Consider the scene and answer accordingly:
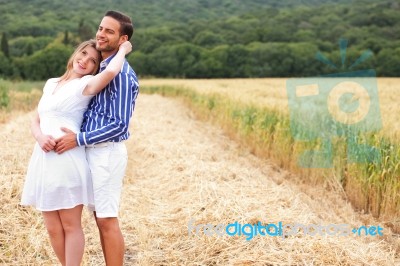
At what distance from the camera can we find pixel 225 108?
12711 millimetres

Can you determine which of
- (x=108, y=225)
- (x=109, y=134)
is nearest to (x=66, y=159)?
(x=109, y=134)

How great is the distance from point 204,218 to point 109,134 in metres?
1.82

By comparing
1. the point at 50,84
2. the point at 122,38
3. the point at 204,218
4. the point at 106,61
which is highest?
the point at 122,38

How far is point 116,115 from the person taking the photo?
8.87 ft

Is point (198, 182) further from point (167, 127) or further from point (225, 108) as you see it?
point (225, 108)

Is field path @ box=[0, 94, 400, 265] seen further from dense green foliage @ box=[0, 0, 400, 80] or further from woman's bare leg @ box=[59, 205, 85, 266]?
dense green foliage @ box=[0, 0, 400, 80]

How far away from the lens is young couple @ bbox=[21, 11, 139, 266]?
2.72 metres

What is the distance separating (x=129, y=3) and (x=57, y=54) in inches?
1634

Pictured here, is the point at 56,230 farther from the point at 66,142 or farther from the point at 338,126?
the point at 338,126

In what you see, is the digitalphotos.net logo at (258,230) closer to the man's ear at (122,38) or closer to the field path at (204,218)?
the field path at (204,218)

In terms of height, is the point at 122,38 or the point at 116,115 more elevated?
the point at 122,38

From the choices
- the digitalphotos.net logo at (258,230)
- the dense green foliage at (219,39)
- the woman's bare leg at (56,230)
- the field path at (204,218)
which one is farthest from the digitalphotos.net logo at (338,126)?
the dense green foliage at (219,39)

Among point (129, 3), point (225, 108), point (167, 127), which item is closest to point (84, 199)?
point (167, 127)

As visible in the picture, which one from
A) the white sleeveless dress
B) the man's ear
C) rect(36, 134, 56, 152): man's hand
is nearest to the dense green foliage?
the man's ear
